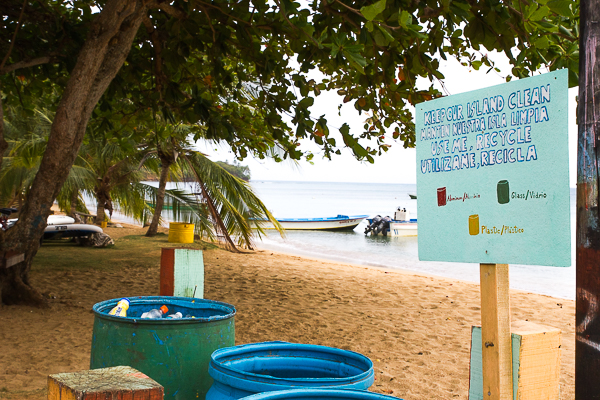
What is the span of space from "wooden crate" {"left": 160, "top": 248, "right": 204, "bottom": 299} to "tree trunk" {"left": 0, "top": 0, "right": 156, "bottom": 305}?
3117 mm

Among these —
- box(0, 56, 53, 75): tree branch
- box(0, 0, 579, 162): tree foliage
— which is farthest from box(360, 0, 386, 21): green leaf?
box(0, 56, 53, 75): tree branch

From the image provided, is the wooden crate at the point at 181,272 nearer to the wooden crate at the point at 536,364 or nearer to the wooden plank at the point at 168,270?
the wooden plank at the point at 168,270

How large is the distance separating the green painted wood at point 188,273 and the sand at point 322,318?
1.53 m

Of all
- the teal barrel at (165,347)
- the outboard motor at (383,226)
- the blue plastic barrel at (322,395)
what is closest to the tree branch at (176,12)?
the teal barrel at (165,347)

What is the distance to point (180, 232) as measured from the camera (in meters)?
13.8

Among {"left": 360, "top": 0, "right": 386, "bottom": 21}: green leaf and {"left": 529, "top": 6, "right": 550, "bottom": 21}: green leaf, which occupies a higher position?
{"left": 529, "top": 6, "right": 550, "bottom": 21}: green leaf

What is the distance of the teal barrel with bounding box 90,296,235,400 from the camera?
2.29 metres

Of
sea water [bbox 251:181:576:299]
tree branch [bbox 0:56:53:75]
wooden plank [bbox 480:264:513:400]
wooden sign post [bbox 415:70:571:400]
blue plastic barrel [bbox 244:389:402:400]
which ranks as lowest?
sea water [bbox 251:181:576:299]

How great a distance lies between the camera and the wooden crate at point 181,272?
3.05m

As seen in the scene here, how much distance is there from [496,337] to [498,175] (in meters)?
0.60

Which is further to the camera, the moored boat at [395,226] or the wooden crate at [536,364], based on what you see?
the moored boat at [395,226]

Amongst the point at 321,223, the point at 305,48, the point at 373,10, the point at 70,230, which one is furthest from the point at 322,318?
the point at 321,223

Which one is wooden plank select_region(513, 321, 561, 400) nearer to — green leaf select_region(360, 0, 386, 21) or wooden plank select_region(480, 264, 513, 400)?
wooden plank select_region(480, 264, 513, 400)

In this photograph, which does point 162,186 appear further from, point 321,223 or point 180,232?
point 321,223
